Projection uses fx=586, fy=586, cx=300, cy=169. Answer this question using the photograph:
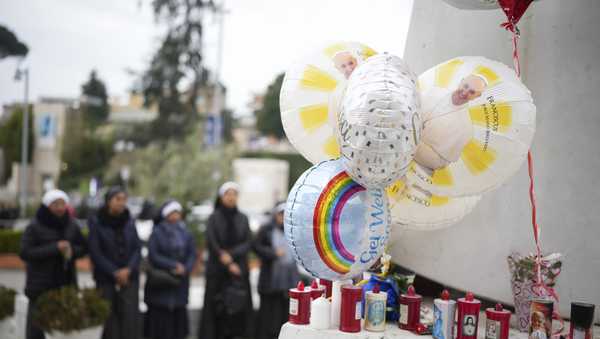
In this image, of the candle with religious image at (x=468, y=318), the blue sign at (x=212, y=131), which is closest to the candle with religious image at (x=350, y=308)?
the candle with religious image at (x=468, y=318)

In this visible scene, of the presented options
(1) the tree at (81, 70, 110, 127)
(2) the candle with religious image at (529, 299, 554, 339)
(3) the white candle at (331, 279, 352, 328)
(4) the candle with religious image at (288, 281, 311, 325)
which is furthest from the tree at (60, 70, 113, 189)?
(2) the candle with religious image at (529, 299, 554, 339)

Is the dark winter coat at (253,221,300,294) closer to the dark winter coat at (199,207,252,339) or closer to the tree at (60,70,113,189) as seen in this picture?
the dark winter coat at (199,207,252,339)

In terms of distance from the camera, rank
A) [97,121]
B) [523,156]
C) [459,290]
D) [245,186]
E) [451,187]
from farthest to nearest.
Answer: [245,186] < [97,121] < [459,290] < [451,187] < [523,156]

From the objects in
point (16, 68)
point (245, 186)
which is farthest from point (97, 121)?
point (16, 68)

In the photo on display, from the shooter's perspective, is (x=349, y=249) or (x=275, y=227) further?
(x=275, y=227)

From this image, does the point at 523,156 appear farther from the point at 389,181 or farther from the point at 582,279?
the point at 582,279

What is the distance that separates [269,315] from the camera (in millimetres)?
5543

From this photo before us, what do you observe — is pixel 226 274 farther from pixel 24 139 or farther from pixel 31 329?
pixel 24 139

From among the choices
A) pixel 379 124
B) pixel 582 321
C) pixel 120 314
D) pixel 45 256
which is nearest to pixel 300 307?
pixel 379 124

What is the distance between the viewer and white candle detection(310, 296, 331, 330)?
256 centimetres

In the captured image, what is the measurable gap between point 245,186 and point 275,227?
24130 mm

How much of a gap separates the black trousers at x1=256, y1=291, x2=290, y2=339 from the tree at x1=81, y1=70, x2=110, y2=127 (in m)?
19.3

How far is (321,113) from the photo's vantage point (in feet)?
9.14

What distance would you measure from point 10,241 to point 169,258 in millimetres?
7411
